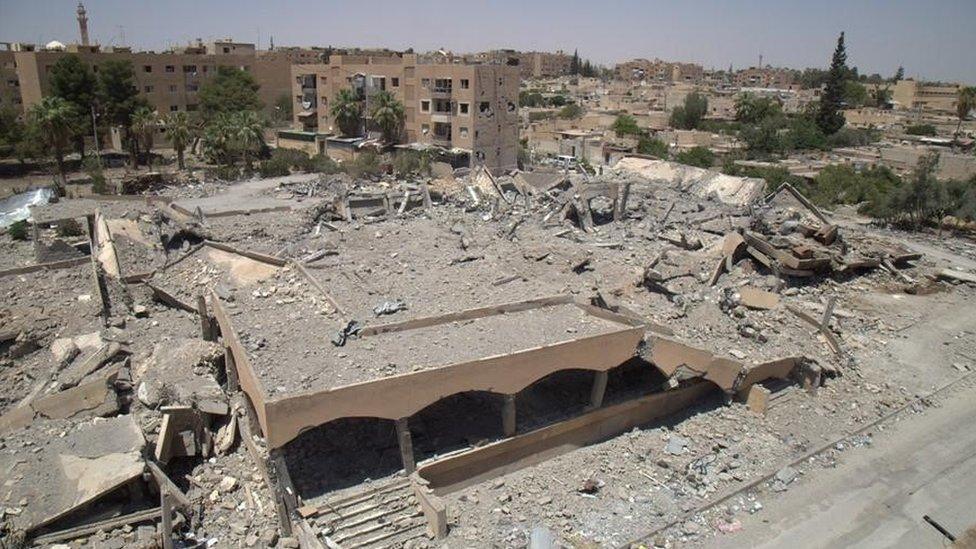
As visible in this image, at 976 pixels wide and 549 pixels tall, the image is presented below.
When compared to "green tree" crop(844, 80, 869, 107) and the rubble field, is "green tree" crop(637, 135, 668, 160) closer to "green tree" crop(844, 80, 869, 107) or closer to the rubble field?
the rubble field

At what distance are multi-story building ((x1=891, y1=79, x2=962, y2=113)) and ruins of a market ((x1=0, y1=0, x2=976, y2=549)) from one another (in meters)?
71.5

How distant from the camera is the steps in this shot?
9219 mm

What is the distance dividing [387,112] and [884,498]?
Answer: 113 feet

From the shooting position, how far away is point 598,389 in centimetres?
1186

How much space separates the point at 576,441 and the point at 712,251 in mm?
9688

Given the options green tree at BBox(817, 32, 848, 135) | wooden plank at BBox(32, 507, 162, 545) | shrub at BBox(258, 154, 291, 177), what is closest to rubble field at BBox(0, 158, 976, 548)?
wooden plank at BBox(32, 507, 162, 545)

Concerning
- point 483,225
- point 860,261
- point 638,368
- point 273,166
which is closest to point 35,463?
point 638,368

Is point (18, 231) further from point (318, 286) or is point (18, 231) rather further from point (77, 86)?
point (77, 86)

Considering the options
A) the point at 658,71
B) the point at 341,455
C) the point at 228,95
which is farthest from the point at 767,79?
the point at 341,455

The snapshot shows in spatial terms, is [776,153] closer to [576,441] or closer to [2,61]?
[576,441]

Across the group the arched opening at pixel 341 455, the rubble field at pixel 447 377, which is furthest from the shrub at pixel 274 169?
the arched opening at pixel 341 455

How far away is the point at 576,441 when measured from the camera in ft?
39.0

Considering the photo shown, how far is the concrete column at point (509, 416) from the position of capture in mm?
10867

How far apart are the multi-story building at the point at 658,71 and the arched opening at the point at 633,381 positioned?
136 metres
